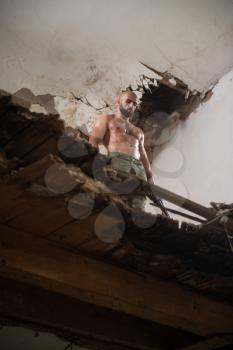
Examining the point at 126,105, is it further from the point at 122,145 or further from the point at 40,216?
the point at 40,216

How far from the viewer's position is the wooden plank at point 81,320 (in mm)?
2637

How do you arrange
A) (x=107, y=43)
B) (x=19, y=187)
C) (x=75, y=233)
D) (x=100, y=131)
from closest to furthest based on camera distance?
(x=19, y=187)
(x=75, y=233)
(x=100, y=131)
(x=107, y=43)

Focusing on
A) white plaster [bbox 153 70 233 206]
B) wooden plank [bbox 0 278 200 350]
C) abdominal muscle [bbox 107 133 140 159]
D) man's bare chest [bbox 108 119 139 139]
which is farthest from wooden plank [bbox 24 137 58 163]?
white plaster [bbox 153 70 233 206]

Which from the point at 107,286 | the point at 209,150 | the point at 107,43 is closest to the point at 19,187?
the point at 107,286

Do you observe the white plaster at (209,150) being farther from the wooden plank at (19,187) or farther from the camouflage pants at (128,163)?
the wooden plank at (19,187)

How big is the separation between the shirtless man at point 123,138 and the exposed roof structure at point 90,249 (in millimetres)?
2150

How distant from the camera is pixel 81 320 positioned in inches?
112

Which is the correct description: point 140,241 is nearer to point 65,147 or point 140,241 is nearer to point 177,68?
point 65,147

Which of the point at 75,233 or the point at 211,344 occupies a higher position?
the point at 75,233

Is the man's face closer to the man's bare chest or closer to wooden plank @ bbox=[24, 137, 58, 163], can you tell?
the man's bare chest

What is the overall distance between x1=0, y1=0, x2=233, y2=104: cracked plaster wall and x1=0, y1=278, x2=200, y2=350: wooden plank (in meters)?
4.41

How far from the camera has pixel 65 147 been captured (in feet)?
7.16

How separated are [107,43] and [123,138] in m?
1.95

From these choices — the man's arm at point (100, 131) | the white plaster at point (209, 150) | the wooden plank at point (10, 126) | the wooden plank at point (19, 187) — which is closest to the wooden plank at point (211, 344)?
the wooden plank at point (19, 187)
